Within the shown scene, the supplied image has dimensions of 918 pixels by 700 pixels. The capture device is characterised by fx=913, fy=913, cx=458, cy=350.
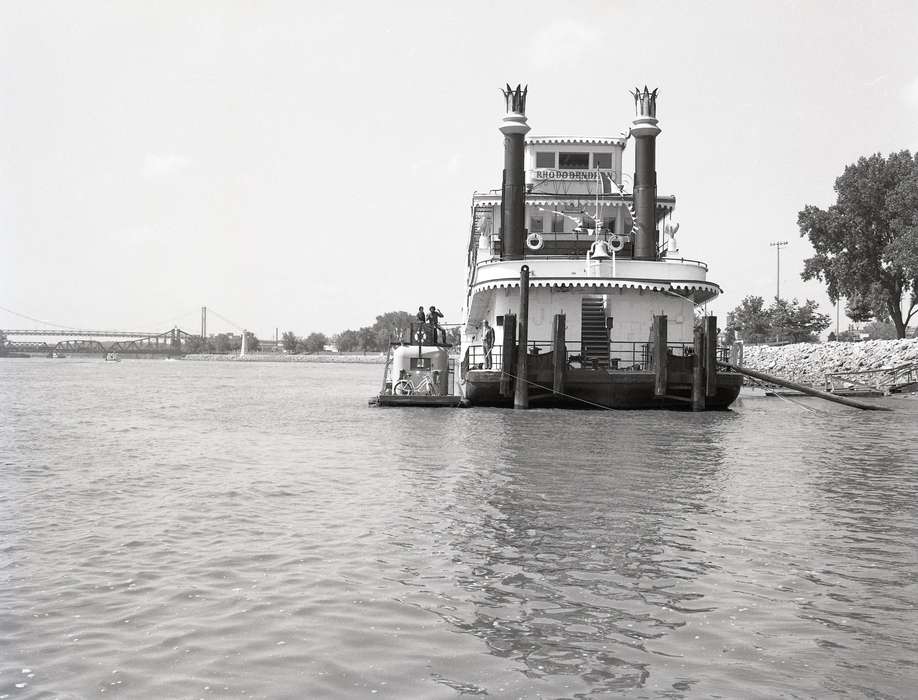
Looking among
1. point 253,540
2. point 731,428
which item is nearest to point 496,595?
point 253,540

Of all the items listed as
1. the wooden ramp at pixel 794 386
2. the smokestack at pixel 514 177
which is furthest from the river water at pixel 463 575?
the smokestack at pixel 514 177

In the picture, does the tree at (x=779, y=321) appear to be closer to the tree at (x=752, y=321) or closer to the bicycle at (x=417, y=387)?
the tree at (x=752, y=321)

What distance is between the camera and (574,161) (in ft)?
136

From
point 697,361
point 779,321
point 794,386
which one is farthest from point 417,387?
point 779,321

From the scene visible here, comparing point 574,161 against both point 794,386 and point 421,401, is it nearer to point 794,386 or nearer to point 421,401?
point 794,386

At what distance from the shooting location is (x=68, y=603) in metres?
7.71

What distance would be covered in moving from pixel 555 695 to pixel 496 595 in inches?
85.0

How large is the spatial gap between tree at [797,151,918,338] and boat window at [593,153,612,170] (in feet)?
96.5

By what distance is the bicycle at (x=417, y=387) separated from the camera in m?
33.9

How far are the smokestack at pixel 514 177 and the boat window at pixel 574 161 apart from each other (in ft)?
22.5

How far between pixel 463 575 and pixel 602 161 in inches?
1385

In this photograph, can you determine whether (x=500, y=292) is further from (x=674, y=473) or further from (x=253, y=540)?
(x=253, y=540)

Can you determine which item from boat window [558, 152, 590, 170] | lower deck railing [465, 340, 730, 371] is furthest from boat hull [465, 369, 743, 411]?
boat window [558, 152, 590, 170]

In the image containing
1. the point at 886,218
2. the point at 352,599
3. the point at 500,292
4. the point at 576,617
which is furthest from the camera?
the point at 886,218
